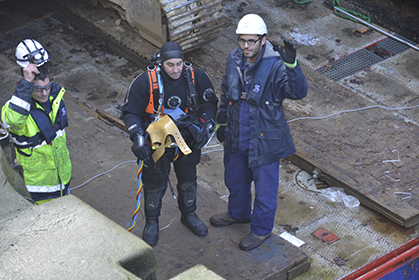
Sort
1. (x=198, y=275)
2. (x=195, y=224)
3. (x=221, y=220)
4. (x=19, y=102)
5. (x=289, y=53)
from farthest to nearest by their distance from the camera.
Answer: (x=221, y=220) → (x=195, y=224) → (x=19, y=102) → (x=289, y=53) → (x=198, y=275)

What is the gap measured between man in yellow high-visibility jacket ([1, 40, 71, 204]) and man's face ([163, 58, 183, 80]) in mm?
958

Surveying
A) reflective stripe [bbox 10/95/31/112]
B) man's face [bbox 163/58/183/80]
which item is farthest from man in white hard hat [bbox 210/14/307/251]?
reflective stripe [bbox 10/95/31/112]

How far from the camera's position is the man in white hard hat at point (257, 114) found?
14.4ft

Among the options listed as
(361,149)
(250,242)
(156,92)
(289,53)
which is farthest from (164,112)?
(361,149)

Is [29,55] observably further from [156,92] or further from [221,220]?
[221,220]

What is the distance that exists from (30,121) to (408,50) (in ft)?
20.1

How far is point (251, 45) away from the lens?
4402 mm

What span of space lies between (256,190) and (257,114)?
68 centimetres

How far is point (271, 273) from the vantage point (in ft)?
15.4

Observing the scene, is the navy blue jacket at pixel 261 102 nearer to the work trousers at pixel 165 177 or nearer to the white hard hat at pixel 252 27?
the white hard hat at pixel 252 27

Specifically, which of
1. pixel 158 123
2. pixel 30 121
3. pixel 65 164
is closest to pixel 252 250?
pixel 158 123

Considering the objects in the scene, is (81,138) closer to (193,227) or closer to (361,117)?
(193,227)

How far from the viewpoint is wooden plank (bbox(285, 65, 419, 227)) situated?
5.83m

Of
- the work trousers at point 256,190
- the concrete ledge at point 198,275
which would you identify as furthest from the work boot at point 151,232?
the concrete ledge at point 198,275
